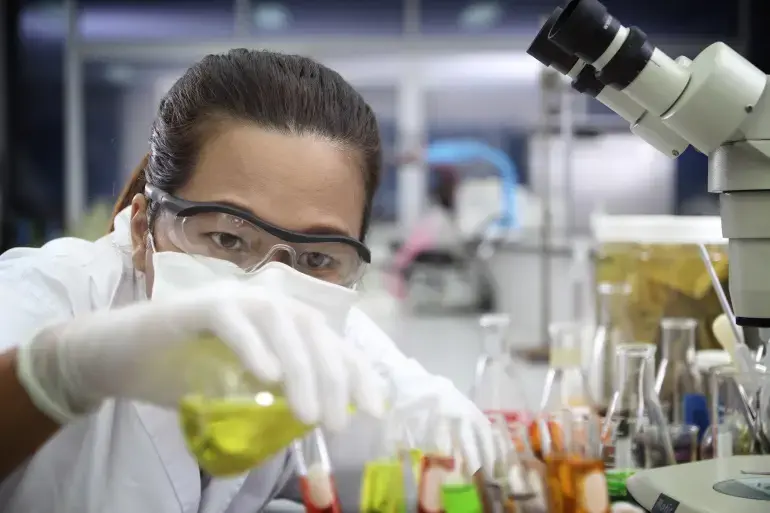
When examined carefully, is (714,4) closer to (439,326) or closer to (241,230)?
(439,326)

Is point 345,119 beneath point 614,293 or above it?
above

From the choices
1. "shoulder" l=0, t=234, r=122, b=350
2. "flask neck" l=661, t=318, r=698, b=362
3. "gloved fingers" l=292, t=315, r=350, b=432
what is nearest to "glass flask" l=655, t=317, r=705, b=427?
"flask neck" l=661, t=318, r=698, b=362

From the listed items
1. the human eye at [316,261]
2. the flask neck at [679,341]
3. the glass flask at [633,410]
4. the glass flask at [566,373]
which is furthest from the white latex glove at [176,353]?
the flask neck at [679,341]

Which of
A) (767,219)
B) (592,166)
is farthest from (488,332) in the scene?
(592,166)

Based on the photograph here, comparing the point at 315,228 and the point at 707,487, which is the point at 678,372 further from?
the point at 315,228

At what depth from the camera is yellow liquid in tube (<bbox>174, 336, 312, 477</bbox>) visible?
62 cm

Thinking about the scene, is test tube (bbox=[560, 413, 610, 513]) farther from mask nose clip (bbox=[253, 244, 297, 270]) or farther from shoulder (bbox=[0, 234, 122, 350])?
shoulder (bbox=[0, 234, 122, 350])

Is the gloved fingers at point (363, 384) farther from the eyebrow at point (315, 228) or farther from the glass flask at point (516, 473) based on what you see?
the eyebrow at point (315, 228)

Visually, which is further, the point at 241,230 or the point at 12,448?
the point at 241,230

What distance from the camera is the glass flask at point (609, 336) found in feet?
5.09

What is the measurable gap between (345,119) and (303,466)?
0.53 meters

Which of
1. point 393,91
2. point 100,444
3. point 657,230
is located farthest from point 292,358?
point 393,91

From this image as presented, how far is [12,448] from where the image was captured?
72 cm

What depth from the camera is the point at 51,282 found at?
3.37 ft
